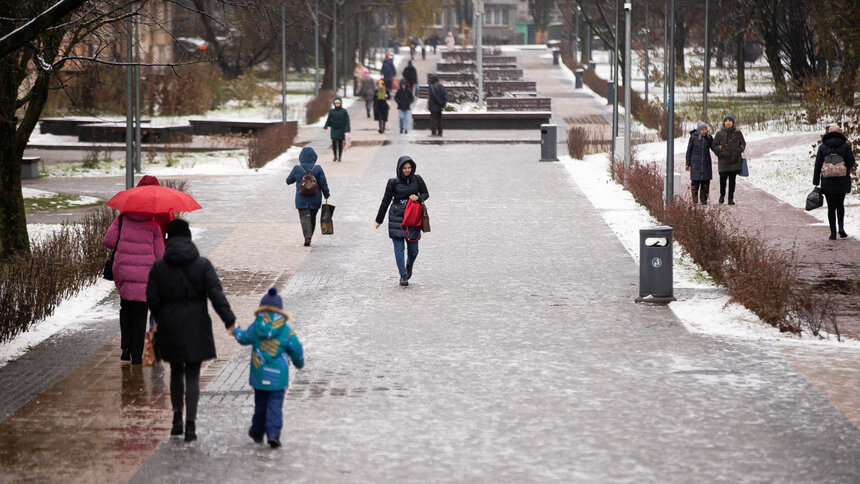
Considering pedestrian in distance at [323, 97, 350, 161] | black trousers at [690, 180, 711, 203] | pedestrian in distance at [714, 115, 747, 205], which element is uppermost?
pedestrian in distance at [323, 97, 350, 161]

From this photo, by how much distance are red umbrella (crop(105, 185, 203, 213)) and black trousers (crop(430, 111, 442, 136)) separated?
26743mm

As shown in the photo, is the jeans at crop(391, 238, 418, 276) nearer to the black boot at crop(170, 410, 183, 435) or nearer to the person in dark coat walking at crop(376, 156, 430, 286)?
the person in dark coat walking at crop(376, 156, 430, 286)

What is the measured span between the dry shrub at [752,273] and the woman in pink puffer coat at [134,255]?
579 centimetres

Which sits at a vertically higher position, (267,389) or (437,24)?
(437,24)

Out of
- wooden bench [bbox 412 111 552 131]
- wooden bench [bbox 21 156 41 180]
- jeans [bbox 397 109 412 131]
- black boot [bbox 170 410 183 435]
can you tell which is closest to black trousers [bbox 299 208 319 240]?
black boot [bbox 170 410 183 435]

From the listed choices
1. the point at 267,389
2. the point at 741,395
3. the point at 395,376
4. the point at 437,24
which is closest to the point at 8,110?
the point at 395,376

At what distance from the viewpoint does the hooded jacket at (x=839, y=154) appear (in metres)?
16.8

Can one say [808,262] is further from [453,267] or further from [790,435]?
[790,435]

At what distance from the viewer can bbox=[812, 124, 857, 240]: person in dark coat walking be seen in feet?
55.1

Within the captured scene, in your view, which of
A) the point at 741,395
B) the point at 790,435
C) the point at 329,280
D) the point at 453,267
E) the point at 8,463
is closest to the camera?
the point at 8,463

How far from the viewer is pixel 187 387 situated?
315 inches

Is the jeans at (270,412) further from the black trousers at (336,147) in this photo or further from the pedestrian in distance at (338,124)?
the black trousers at (336,147)

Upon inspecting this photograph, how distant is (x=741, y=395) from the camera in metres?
9.03

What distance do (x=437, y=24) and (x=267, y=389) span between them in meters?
117
